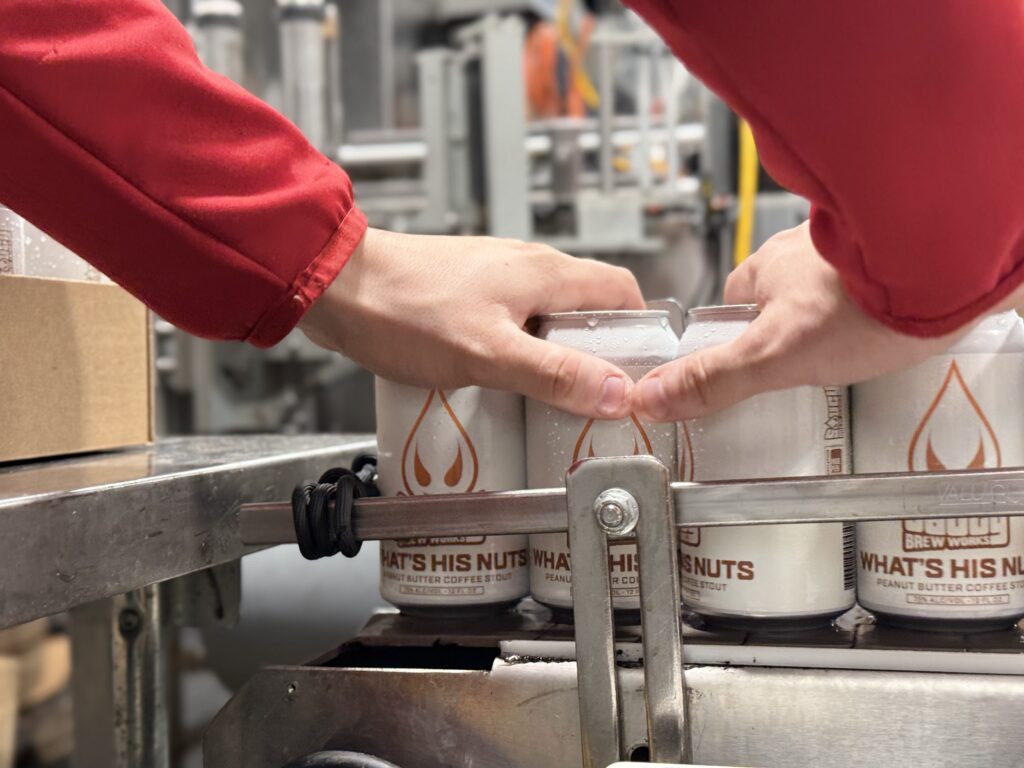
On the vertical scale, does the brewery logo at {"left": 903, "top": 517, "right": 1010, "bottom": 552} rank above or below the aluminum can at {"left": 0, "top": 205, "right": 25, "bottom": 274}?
below

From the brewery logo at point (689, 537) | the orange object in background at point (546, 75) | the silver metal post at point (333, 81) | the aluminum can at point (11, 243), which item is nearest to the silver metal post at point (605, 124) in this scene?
the orange object in background at point (546, 75)

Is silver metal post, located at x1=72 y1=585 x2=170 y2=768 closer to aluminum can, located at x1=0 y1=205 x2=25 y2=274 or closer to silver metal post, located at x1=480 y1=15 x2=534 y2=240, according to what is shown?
aluminum can, located at x1=0 y1=205 x2=25 y2=274

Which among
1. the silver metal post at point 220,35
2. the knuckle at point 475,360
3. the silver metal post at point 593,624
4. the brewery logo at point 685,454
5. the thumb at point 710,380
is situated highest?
the silver metal post at point 220,35

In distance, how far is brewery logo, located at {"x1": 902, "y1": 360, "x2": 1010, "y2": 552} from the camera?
0.58 meters

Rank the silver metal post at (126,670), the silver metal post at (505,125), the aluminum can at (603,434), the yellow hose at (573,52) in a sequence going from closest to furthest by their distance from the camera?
the aluminum can at (603,434) → the silver metal post at (126,670) → the silver metal post at (505,125) → the yellow hose at (573,52)

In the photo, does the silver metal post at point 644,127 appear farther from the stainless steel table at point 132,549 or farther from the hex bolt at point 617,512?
the hex bolt at point 617,512

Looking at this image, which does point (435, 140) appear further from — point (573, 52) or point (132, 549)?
point (132, 549)

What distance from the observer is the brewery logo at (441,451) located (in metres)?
0.66

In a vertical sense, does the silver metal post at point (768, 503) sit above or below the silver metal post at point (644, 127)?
below

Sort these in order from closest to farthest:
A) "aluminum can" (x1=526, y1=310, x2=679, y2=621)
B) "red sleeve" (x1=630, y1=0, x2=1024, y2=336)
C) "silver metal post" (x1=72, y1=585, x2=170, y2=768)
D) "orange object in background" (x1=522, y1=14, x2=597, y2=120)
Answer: "red sleeve" (x1=630, y1=0, x2=1024, y2=336), "aluminum can" (x1=526, y1=310, x2=679, y2=621), "silver metal post" (x1=72, y1=585, x2=170, y2=768), "orange object in background" (x1=522, y1=14, x2=597, y2=120)

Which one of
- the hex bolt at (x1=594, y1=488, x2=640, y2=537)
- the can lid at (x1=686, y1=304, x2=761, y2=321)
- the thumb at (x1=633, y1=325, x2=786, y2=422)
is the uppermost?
the can lid at (x1=686, y1=304, x2=761, y2=321)

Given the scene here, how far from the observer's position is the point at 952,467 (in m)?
0.59

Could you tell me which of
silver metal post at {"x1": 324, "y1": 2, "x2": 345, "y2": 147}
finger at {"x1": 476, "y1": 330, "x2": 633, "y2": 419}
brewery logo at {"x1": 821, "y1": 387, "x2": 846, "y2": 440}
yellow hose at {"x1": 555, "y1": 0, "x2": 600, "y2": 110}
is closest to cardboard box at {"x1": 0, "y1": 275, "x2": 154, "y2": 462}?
finger at {"x1": 476, "y1": 330, "x2": 633, "y2": 419}

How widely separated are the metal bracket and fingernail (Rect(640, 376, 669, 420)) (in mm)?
45
